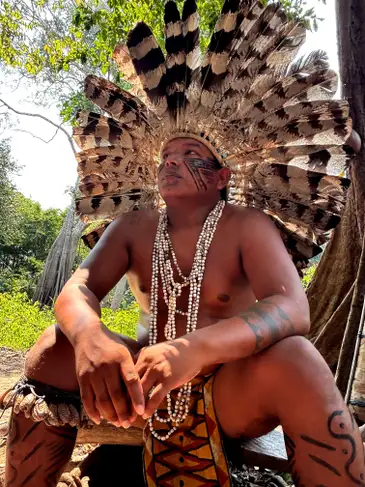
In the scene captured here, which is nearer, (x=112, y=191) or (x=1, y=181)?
(x=112, y=191)

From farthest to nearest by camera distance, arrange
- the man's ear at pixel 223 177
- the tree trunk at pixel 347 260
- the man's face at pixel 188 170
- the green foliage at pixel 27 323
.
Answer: the green foliage at pixel 27 323 < the tree trunk at pixel 347 260 < the man's ear at pixel 223 177 < the man's face at pixel 188 170

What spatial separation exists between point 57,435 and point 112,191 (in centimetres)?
113

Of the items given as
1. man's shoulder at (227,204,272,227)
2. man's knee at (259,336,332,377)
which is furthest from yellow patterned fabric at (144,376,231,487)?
man's shoulder at (227,204,272,227)

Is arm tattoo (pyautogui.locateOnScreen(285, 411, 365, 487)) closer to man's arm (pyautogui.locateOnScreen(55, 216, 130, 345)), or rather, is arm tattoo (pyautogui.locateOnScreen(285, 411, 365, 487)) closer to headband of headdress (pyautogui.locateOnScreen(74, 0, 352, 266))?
man's arm (pyautogui.locateOnScreen(55, 216, 130, 345))

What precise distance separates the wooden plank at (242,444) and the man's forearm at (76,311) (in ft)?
1.40

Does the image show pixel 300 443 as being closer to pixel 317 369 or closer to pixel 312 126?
pixel 317 369

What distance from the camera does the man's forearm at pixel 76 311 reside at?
158 cm

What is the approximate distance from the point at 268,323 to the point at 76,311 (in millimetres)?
653

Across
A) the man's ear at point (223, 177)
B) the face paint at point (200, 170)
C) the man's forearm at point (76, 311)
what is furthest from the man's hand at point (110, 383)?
the man's ear at point (223, 177)

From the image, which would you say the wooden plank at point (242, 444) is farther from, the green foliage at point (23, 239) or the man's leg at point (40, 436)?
the green foliage at point (23, 239)

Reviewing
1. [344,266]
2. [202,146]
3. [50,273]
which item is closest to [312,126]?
[202,146]

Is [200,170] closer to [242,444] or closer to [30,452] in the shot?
[242,444]

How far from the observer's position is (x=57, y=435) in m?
1.71

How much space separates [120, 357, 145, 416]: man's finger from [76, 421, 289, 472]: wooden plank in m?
0.53
